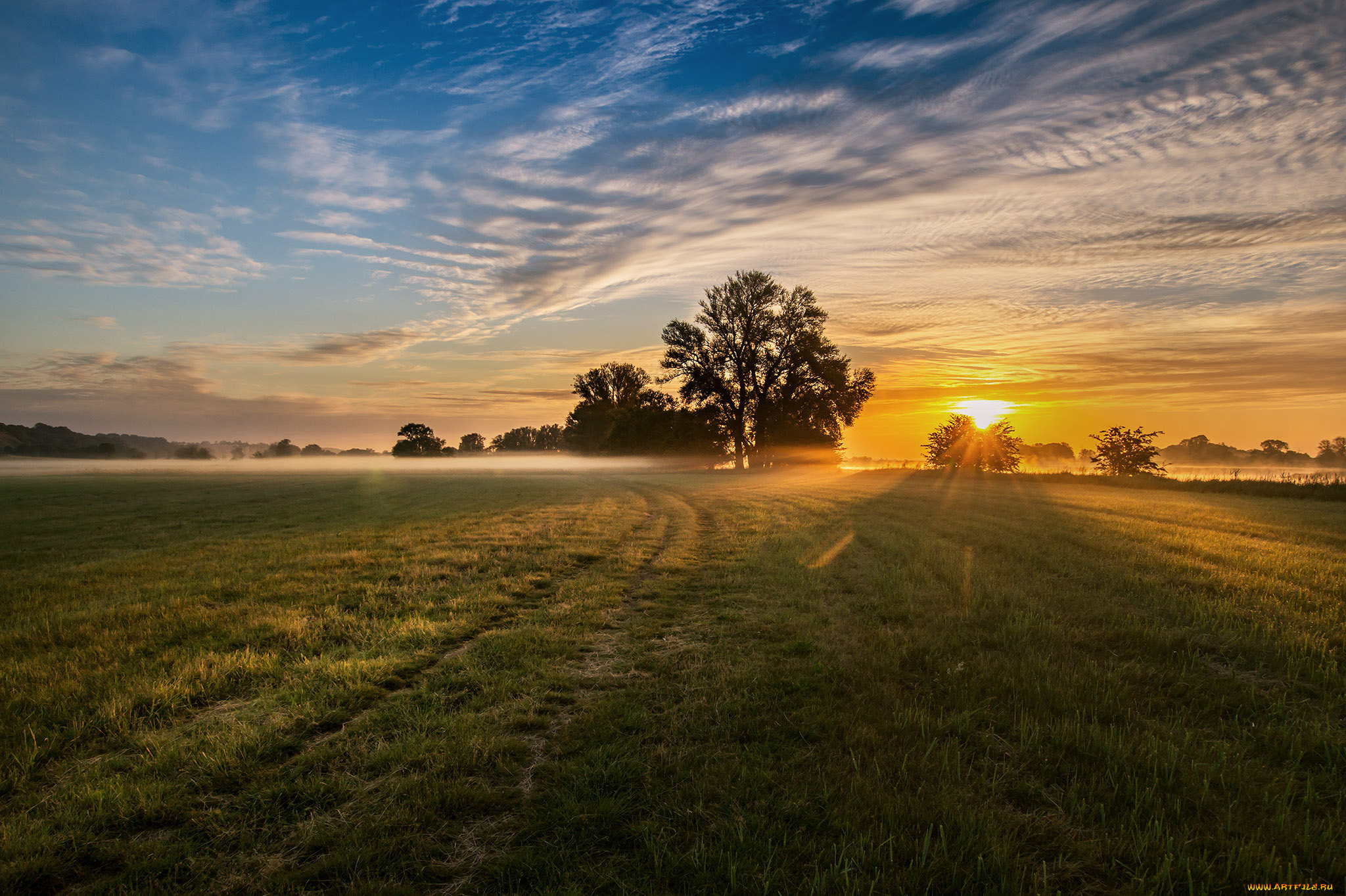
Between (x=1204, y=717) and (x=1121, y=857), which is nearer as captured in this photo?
(x=1121, y=857)

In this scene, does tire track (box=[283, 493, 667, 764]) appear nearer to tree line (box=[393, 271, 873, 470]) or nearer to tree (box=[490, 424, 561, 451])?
tree line (box=[393, 271, 873, 470])

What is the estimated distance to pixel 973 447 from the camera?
1800 inches

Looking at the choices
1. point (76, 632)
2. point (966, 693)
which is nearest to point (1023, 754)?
point (966, 693)

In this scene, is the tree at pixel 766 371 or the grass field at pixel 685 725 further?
the tree at pixel 766 371

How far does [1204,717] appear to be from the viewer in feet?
15.6

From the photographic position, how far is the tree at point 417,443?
116062 millimetres

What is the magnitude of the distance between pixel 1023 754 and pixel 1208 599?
5766 millimetres

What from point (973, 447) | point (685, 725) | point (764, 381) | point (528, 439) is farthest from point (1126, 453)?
point (528, 439)

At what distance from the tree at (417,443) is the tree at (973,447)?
319ft

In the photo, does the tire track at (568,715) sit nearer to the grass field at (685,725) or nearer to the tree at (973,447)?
the grass field at (685,725)

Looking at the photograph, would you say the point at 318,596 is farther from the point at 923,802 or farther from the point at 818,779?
the point at 923,802

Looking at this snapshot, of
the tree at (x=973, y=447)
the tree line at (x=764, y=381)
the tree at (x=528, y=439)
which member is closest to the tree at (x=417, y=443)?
the tree at (x=528, y=439)

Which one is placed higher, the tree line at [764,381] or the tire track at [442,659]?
the tree line at [764,381]

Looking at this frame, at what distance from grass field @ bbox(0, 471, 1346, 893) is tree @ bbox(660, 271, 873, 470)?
45.4 meters
